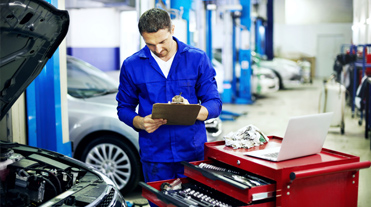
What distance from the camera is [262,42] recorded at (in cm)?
1711

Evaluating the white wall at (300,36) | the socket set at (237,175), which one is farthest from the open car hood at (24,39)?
the white wall at (300,36)

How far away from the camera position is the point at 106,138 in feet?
12.6

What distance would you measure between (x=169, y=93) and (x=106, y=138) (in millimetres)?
1885

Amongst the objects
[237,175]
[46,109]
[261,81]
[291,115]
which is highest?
[46,109]

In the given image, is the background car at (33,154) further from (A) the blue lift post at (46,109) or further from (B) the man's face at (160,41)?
(A) the blue lift post at (46,109)

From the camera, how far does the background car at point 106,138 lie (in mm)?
3775

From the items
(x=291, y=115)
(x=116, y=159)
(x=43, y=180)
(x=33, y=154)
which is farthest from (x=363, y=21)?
(x=43, y=180)

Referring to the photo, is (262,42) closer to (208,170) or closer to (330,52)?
(330,52)

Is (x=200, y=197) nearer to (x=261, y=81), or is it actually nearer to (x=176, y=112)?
A: (x=176, y=112)

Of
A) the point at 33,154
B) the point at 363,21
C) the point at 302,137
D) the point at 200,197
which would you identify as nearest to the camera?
the point at 302,137

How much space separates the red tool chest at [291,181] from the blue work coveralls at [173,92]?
0.36 metres

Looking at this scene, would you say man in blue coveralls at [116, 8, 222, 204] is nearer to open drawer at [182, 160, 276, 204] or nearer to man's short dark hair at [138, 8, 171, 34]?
man's short dark hair at [138, 8, 171, 34]

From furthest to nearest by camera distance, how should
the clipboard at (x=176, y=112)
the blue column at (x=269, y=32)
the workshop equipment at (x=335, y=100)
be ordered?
the blue column at (x=269, y=32)
the workshop equipment at (x=335, y=100)
the clipboard at (x=176, y=112)

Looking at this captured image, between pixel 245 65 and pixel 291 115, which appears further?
pixel 245 65
